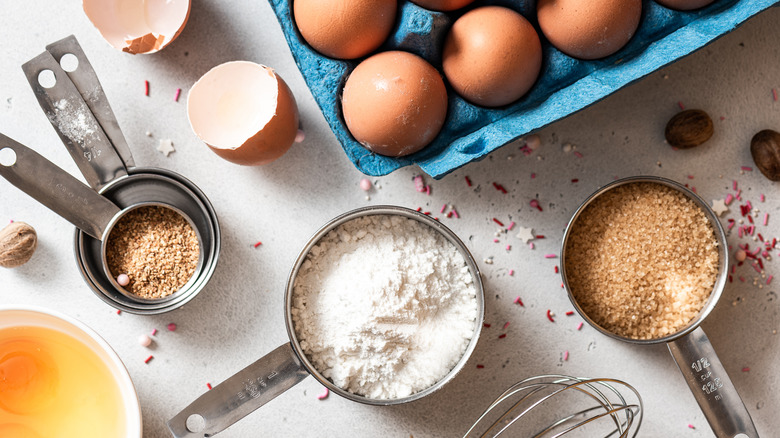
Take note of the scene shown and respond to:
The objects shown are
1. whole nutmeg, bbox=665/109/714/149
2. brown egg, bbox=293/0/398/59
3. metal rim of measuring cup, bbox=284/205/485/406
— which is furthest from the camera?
whole nutmeg, bbox=665/109/714/149

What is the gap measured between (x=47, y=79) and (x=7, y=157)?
0.16m

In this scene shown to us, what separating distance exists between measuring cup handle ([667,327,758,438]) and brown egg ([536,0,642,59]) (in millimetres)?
554

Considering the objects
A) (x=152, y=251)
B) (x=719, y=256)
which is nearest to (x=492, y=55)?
(x=719, y=256)

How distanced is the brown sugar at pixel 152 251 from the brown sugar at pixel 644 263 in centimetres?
72

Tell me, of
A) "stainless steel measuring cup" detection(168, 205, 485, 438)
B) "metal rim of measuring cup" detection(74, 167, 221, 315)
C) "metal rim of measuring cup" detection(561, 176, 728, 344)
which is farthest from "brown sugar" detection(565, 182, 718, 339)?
"metal rim of measuring cup" detection(74, 167, 221, 315)

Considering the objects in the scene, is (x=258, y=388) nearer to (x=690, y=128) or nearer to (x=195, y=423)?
(x=195, y=423)

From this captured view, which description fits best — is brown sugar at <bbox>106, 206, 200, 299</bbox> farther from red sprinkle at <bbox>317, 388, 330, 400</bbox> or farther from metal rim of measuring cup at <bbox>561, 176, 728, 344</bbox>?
metal rim of measuring cup at <bbox>561, 176, 728, 344</bbox>

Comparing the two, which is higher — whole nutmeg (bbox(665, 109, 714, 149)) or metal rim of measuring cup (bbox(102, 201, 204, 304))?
metal rim of measuring cup (bbox(102, 201, 204, 304))

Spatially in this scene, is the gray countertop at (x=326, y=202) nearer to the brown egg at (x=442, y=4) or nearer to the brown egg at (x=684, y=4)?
the brown egg at (x=684, y=4)

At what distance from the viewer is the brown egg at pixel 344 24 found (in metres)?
0.92

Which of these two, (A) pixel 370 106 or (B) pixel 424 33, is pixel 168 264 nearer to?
(A) pixel 370 106

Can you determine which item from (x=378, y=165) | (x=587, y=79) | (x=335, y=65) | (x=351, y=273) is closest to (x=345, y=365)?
(x=351, y=273)

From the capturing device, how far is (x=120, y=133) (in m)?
1.12

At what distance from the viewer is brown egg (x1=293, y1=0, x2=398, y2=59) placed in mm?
923
